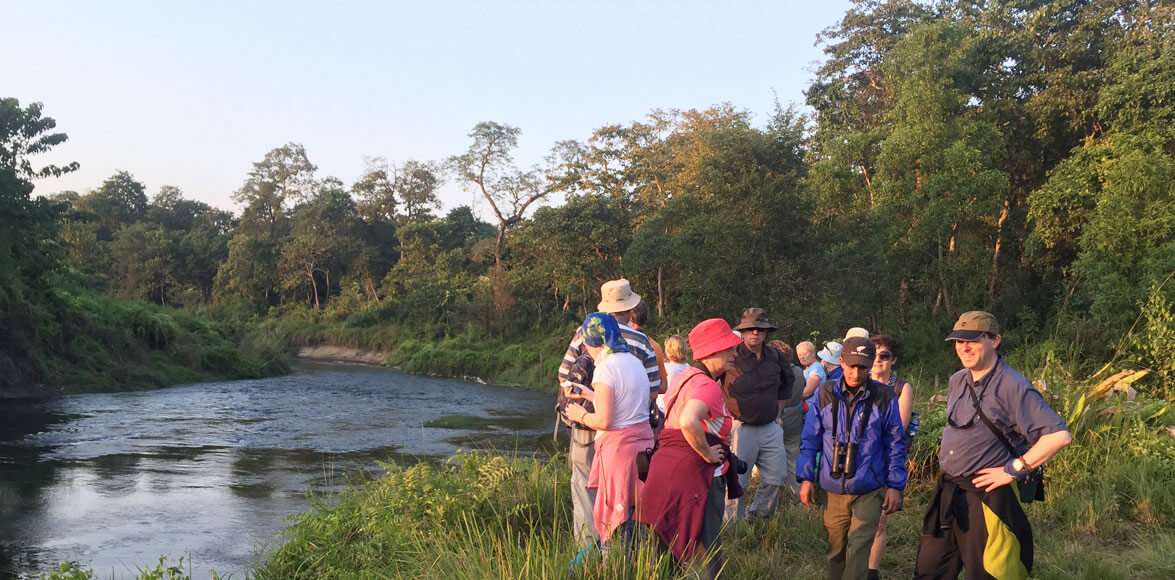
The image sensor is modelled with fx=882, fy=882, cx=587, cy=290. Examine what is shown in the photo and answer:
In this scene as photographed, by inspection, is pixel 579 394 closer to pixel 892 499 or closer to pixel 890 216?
pixel 892 499

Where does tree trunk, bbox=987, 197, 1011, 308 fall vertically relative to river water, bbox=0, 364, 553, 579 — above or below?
above

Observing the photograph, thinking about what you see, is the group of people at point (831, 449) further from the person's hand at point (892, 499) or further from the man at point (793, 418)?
the man at point (793, 418)

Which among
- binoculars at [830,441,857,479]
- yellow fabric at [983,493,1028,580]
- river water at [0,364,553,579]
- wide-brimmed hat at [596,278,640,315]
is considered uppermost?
wide-brimmed hat at [596,278,640,315]

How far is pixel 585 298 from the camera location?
3625cm

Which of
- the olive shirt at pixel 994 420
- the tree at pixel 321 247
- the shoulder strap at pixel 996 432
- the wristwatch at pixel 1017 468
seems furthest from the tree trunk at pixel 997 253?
the tree at pixel 321 247

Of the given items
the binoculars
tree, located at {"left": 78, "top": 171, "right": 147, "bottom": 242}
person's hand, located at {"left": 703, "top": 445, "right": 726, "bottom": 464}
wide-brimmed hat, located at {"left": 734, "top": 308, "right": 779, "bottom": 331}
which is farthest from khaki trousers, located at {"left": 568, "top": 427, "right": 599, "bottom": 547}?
tree, located at {"left": 78, "top": 171, "right": 147, "bottom": 242}

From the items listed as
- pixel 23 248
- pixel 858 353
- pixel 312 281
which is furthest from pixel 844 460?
pixel 312 281

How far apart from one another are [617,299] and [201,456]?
11.1 m

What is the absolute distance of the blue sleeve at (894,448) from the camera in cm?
473

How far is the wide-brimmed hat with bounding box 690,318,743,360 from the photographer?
4.40 m

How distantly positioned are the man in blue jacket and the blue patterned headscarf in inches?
47.7

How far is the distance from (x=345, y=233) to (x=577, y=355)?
50629 millimetres

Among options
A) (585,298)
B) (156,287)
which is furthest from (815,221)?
(156,287)

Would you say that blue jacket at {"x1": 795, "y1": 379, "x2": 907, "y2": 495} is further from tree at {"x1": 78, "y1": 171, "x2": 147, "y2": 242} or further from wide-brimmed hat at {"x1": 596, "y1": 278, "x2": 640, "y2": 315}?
tree at {"x1": 78, "y1": 171, "x2": 147, "y2": 242}
